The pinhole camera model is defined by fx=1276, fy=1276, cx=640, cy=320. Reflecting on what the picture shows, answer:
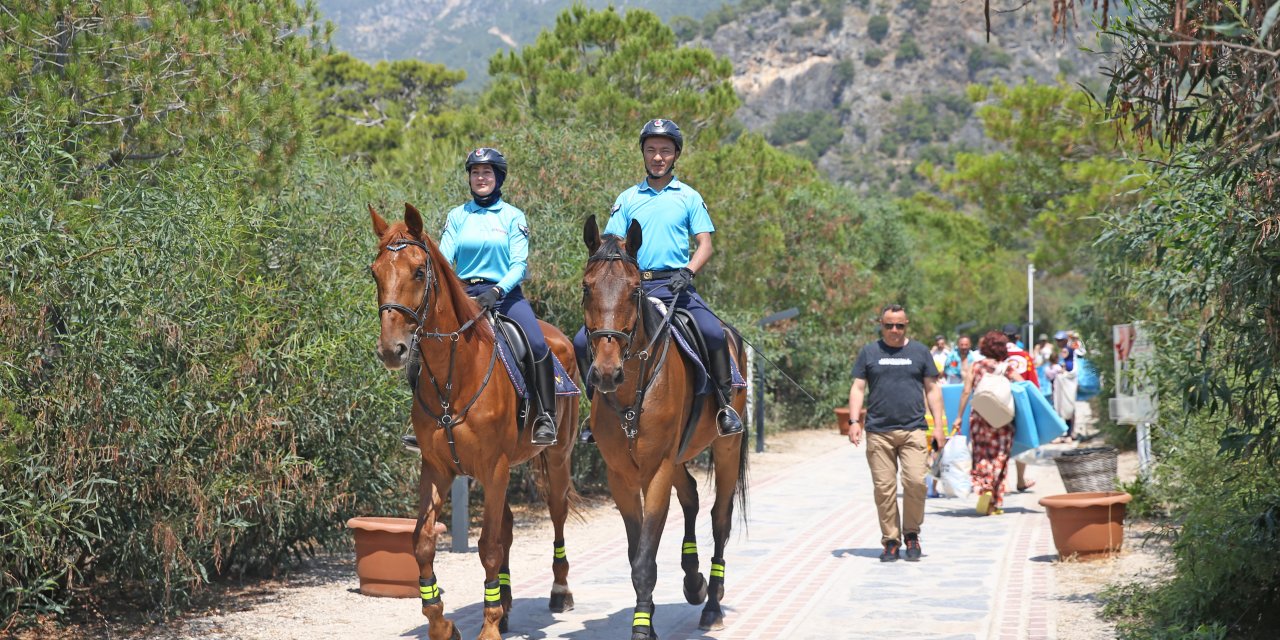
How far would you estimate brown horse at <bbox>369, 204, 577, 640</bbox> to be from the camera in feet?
24.4

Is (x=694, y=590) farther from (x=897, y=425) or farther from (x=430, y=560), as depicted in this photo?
(x=897, y=425)

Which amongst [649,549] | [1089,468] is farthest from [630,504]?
[1089,468]

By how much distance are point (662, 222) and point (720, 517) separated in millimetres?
2224

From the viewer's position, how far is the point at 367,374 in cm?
1093

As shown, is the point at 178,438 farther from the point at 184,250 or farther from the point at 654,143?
the point at 654,143

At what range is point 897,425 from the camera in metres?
12.1

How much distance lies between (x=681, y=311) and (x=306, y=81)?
215 inches

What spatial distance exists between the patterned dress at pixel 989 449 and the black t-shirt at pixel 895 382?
118 inches

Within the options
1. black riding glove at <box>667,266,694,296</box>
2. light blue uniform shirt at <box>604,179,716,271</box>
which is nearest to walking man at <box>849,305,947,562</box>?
light blue uniform shirt at <box>604,179,716,271</box>

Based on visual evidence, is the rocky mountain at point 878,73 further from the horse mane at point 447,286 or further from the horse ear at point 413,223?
the horse ear at point 413,223

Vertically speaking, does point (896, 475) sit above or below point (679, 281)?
below

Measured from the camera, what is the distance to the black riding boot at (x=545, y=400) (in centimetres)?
845

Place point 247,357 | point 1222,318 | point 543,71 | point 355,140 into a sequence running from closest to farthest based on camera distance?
point 1222,318
point 247,357
point 543,71
point 355,140

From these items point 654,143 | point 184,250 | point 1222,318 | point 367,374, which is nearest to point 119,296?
point 184,250
